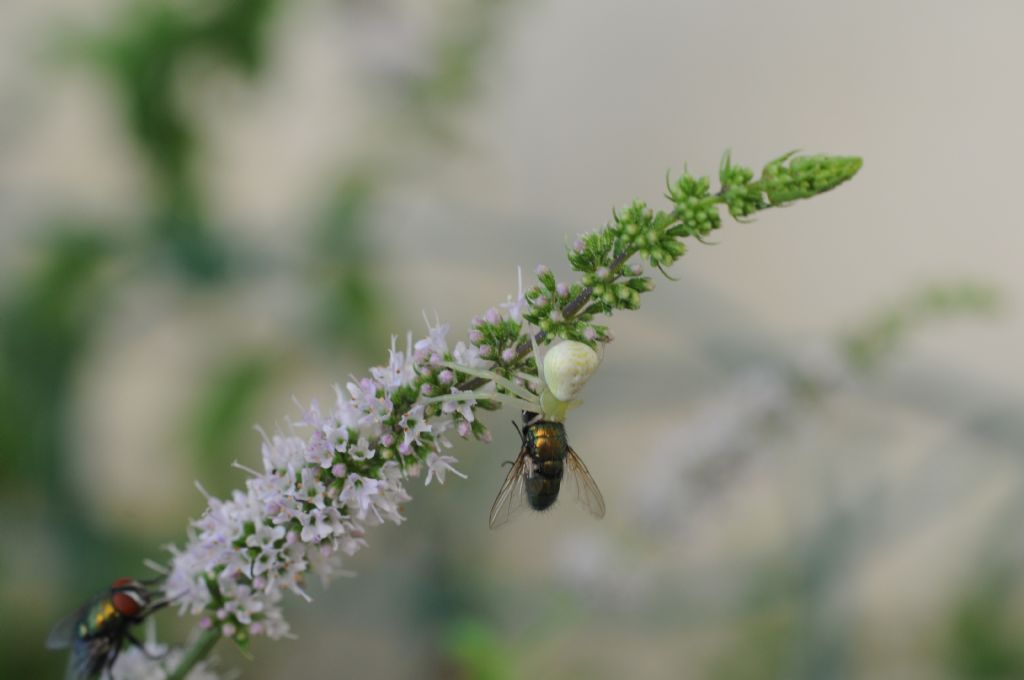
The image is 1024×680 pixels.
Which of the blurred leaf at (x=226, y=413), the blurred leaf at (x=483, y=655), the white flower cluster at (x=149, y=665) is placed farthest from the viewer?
the blurred leaf at (x=226, y=413)

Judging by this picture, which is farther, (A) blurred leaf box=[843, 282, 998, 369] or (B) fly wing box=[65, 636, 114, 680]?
(A) blurred leaf box=[843, 282, 998, 369]

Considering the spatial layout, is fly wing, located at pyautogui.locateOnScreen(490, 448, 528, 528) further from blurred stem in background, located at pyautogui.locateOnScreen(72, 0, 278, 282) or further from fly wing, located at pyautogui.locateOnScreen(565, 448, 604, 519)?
blurred stem in background, located at pyautogui.locateOnScreen(72, 0, 278, 282)

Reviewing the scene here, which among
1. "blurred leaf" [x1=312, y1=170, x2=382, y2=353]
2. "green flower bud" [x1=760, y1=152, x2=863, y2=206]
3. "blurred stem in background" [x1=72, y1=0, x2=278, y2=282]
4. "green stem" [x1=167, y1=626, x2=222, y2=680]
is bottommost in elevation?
"green stem" [x1=167, y1=626, x2=222, y2=680]

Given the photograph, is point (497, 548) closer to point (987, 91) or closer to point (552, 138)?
point (552, 138)

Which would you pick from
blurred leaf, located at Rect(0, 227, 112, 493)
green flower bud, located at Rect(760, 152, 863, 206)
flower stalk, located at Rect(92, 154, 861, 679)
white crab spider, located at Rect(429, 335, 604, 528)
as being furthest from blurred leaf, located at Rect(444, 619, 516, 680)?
blurred leaf, located at Rect(0, 227, 112, 493)

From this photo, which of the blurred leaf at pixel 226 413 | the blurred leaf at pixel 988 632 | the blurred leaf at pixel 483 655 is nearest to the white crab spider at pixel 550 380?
the blurred leaf at pixel 483 655

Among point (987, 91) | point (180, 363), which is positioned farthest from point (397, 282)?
point (987, 91)

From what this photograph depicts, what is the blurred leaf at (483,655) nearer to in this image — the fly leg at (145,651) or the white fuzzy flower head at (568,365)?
the fly leg at (145,651)

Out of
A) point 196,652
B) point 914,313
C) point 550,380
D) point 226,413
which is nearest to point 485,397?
point 550,380
